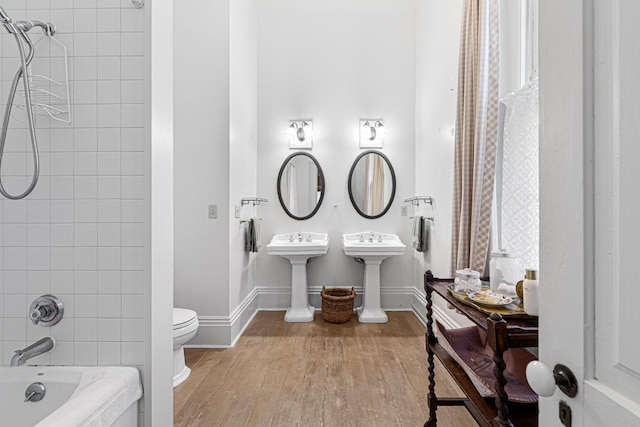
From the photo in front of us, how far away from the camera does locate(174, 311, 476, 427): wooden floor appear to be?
1818mm

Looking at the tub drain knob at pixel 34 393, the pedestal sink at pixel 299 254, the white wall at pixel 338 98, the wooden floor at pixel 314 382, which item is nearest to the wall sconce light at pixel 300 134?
the white wall at pixel 338 98

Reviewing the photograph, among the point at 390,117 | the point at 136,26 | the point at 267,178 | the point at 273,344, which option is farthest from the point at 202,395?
the point at 390,117

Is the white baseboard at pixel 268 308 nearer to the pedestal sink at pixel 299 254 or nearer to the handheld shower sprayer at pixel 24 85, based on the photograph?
the pedestal sink at pixel 299 254

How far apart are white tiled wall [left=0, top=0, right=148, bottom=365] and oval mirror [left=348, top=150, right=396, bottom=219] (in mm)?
2744

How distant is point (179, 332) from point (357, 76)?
10.2 ft

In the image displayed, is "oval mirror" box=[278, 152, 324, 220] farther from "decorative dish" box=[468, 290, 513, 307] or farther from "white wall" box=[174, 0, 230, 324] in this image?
"decorative dish" box=[468, 290, 513, 307]

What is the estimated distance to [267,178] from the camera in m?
3.81

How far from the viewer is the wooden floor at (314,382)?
5.97ft

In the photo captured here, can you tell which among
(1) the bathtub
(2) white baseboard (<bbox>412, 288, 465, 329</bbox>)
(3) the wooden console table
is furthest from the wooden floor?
(1) the bathtub

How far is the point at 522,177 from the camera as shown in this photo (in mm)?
1614

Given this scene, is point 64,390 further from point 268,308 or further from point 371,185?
point 371,185

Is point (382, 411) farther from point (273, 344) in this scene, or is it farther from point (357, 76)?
point (357, 76)

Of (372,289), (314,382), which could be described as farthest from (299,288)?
(314,382)

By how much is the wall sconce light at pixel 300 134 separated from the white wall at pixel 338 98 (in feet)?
0.20
